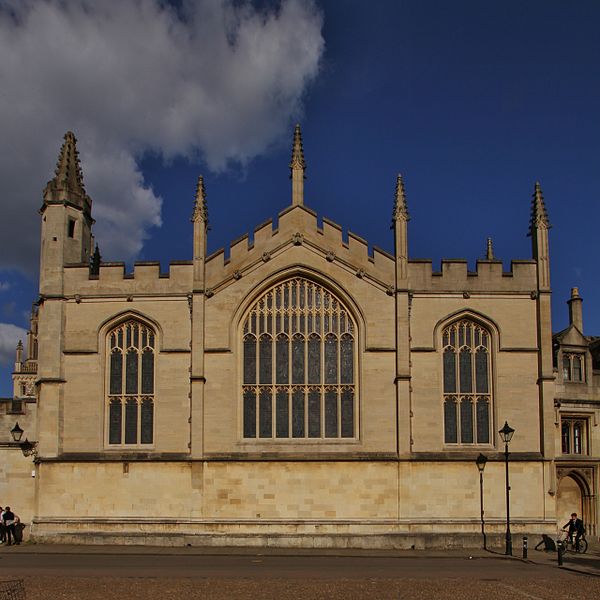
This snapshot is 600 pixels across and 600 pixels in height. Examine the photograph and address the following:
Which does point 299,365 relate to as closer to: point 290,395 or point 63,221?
point 290,395

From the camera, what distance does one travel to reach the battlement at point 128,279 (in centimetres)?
2816

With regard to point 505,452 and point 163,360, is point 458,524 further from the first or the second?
point 163,360

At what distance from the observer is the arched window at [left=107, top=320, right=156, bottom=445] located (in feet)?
90.6

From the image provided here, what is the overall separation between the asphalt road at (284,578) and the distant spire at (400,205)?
37.8 feet

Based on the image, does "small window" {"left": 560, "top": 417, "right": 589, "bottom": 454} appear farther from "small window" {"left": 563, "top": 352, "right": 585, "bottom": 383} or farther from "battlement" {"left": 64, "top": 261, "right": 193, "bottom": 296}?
"battlement" {"left": 64, "top": 261, "right": 193, "bottom": 296}

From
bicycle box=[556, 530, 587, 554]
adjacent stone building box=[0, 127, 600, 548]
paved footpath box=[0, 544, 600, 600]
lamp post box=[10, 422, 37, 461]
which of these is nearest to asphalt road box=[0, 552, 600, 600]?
paved footpath box=[0, 544, 600, 600]

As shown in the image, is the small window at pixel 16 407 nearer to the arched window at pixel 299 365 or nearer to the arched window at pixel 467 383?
the arched window at pixel 299 365

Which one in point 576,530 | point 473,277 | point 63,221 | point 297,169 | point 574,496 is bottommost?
point 576,530

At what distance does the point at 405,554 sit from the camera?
24266 mm

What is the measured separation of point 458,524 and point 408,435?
10.8 feet

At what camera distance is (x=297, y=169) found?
2880cm

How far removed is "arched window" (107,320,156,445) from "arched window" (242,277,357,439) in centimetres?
334

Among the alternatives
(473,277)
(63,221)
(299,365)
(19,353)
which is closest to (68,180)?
(63,221)

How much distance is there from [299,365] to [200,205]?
21.7 ft
